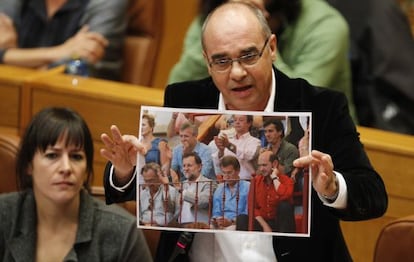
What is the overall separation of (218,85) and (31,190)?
87 centimetres

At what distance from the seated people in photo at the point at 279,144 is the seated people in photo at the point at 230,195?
0.26ft

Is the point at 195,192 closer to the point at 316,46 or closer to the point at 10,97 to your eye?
the point at 316,46

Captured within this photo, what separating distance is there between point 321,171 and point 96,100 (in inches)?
53.1

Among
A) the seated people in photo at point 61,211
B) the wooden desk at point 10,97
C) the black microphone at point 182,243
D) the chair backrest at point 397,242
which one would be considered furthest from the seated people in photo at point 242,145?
the wooden desk at point 10,97

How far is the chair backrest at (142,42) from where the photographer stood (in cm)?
395

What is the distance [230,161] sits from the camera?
1919 millimetres

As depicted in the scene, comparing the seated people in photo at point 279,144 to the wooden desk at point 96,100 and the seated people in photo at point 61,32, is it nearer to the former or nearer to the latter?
the wooden desk at point 96,100

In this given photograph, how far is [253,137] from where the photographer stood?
1904mm

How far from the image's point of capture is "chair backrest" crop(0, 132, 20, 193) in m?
2.79

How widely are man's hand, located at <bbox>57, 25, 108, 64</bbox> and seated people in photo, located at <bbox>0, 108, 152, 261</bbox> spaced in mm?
974

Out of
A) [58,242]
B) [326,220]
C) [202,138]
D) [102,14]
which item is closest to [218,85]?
[202,138]

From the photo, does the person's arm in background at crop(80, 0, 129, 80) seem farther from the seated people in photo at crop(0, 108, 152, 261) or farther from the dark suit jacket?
the dark suit jacket

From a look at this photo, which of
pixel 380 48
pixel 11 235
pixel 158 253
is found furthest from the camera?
pixel 380 48

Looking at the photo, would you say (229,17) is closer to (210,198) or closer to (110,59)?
(210,198)
